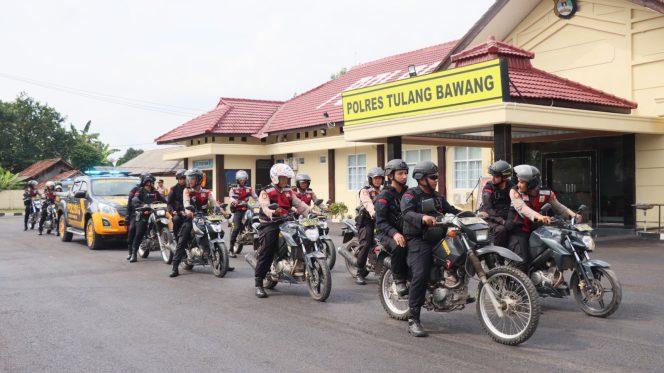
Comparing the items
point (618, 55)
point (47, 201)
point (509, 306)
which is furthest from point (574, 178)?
point (47, 201)

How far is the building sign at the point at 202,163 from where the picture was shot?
33.9 m

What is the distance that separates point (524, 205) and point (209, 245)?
18.1ft

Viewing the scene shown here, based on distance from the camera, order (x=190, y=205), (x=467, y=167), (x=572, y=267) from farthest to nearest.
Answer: (x=467, y=167) < (x=190, y=205) < (x=572, y=267)

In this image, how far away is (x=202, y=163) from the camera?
114 feet

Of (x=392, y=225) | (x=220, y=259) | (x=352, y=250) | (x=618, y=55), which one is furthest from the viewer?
(x=618, y=55)

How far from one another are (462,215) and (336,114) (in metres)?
21.1

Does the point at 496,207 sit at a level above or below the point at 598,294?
above

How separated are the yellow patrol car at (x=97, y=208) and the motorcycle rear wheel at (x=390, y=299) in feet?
30.5

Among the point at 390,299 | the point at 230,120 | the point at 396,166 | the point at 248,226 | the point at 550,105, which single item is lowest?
the point at 390,299

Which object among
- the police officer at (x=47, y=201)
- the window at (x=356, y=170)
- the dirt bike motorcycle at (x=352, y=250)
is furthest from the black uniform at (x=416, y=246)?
the window at (x=356, y=170)

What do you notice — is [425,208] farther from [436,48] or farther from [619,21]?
[436,48]

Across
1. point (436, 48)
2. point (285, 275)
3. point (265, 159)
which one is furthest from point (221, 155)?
point (285, 275)

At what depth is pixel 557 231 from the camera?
7375 mm

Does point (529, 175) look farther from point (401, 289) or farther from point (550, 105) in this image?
point (550, 105)
